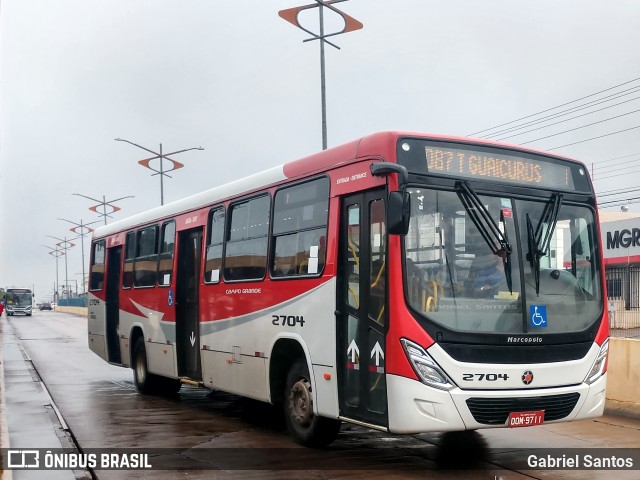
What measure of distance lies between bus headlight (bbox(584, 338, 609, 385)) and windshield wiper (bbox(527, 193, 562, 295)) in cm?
105

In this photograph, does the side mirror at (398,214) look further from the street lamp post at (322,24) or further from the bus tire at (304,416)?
the street lamp post at (322,24)

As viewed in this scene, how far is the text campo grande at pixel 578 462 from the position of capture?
8051mm

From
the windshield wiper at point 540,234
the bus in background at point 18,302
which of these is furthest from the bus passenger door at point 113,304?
the bus in background at point 18,302

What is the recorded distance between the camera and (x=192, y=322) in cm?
1259

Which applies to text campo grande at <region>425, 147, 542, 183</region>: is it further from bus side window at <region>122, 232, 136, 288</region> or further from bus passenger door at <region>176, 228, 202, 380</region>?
bus side window at <region>122, 232, 136, 288</region>

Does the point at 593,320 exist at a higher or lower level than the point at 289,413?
higher

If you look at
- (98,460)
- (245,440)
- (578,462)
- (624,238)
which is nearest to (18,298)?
(624,238)

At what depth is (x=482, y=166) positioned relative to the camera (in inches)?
319

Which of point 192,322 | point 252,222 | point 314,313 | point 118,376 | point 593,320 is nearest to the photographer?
point 593,320

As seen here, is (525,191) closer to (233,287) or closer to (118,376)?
(233,287)

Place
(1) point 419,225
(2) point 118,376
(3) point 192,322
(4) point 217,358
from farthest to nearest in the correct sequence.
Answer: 1. (2) point 118,376
2. (3) point 192,322
3. (4) point 217,358
4. (1) point 419,225

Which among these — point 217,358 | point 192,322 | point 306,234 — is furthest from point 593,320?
point 192,322

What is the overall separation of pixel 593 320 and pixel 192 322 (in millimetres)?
6516

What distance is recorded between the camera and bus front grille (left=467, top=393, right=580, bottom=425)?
24.0 ft
